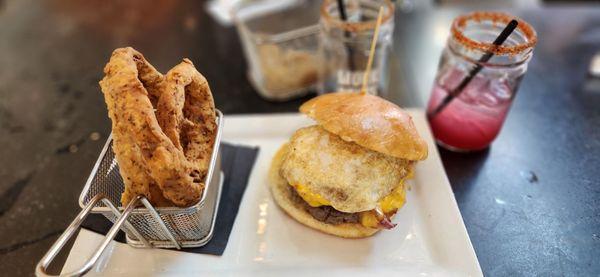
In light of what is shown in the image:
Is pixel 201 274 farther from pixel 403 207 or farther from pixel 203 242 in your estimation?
pixel 403 207

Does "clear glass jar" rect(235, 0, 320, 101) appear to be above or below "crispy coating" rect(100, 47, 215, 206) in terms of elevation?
below

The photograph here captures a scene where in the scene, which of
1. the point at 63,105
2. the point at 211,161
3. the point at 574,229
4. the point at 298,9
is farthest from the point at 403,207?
the point at 63,105

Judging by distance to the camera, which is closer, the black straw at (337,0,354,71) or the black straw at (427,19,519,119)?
the black straw at (427,19,519,119)

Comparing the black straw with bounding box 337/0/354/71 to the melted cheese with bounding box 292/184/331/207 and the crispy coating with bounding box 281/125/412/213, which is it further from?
the melted cheese with bounding box 292/184/331/207

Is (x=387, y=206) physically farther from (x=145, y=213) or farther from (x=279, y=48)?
(x=279, y=48)

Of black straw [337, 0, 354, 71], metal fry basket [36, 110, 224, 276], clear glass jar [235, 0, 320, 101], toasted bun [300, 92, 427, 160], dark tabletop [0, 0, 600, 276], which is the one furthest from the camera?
clear glass jar [235, 0, 320, 101]

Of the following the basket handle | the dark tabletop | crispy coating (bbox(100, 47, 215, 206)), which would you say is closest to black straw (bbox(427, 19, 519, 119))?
the dark tabletop

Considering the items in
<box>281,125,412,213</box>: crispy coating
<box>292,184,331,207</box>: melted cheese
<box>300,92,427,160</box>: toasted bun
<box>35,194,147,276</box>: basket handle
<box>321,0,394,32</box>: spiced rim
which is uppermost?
<box>321,0,394,32</box>: spiced rim
